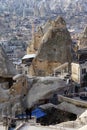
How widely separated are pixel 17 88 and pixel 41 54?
585cm

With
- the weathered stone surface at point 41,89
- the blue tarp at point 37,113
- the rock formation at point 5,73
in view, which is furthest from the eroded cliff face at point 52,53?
the blue tarp at point 37,113

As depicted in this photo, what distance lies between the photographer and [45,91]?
1917 cm

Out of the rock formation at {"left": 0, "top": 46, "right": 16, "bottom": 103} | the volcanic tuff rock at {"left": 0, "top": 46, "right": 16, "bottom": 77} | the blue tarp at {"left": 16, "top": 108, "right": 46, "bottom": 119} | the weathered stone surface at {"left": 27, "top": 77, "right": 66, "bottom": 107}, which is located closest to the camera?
the blue tarp at {"left": 16, "top": 108, "right": 46, "bottom": 119}

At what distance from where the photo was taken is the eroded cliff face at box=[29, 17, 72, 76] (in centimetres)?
2386

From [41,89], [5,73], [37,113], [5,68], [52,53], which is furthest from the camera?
[52,53]

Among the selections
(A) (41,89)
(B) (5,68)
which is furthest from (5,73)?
(A) (41,89)

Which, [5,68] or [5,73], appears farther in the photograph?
[5,68]

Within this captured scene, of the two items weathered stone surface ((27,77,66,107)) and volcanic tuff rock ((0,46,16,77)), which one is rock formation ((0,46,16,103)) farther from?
A: weathered stone surface ((27,77,66,107))

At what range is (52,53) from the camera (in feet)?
78.8

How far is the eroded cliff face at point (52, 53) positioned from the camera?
23859 millimetres

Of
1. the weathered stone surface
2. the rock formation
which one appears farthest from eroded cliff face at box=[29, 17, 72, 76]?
the weathered stone surface

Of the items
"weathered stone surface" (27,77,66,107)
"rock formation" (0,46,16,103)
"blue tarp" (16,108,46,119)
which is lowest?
"blue tarp" (16,108,46,119)

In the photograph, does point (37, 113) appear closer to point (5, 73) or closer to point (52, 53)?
point (5, 73)

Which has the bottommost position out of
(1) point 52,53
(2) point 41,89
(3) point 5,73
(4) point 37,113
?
(4) point 37,113
